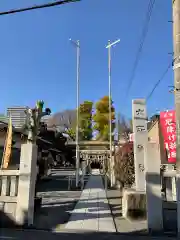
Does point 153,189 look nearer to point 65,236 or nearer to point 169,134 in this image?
point 65,236

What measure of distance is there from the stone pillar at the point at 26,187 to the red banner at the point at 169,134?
5.39 meters

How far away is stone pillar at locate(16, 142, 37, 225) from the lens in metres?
6.96

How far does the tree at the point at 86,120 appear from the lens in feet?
136

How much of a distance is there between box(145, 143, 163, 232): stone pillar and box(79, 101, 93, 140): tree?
3417 cm

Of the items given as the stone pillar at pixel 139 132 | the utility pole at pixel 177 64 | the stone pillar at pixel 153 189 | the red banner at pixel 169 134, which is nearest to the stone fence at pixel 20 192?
the stone pillar at pixel 153 189

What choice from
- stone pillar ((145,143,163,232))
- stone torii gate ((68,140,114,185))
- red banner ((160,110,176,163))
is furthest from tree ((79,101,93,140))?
stone pillar ((145,143,163,232))

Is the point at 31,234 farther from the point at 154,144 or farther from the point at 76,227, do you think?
the point at 154,144

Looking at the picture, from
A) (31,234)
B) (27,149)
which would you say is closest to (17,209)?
(31,234)

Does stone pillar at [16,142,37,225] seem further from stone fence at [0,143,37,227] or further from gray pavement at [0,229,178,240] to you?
gray pavement at [0,229,178,240]

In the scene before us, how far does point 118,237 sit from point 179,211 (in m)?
1.55

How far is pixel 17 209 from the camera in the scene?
7051 millimetres

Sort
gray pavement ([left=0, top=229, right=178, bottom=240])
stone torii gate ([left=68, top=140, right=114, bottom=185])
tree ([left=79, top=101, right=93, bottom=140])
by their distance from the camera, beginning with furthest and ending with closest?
1. tree ([left=79, top=101, right=93, bottom=140])
2. stone torii gate ([left=68, top=140, right=114, bottom=185])
3. gray pavement ([left=0, top=229, right=178, bottom=240])

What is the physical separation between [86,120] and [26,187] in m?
35.5

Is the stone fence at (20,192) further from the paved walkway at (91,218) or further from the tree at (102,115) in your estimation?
the tree at (102,115)
